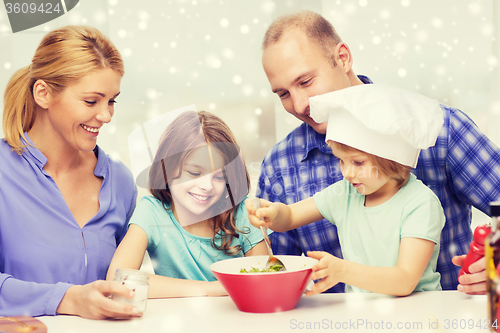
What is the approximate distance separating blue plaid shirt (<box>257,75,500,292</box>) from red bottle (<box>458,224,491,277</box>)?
38 cm

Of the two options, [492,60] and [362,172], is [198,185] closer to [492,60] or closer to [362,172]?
[362,172]

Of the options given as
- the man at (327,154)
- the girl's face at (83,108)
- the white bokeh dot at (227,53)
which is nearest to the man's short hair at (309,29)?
the man at (327,154)

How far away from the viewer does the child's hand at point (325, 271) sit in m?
0.78

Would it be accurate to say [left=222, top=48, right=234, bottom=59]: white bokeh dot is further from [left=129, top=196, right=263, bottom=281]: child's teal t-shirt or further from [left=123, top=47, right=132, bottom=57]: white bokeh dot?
[left=129, top=196, right=263, bottom=281]: child's teal t-shirt

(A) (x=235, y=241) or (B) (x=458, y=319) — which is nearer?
(B) (x=458, y=319)

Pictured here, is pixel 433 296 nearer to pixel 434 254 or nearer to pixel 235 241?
pixel 434 254

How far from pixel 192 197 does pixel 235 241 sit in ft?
0.59

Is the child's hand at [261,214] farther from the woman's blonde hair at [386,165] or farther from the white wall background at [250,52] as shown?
the white wall background at [250,52]

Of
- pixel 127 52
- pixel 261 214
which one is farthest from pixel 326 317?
pixel 127 52

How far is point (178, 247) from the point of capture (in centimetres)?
118

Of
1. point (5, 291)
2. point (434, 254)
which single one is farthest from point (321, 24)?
point (5, 291)

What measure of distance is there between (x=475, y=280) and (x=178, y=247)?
29.0 inches

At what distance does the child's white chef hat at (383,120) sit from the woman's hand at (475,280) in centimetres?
25

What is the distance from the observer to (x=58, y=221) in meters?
1.08
